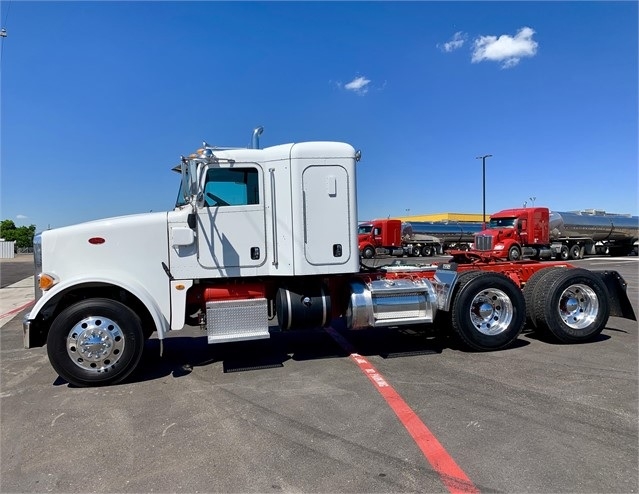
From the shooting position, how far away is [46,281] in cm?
525

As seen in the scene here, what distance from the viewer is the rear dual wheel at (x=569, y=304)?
6676 mm

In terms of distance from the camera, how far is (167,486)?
313 centimetres

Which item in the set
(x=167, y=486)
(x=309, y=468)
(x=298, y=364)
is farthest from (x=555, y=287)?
(x=167, y=486)

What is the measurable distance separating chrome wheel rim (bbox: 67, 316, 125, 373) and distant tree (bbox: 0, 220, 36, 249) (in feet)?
237

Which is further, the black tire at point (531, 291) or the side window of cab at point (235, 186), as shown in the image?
the black tire at point (531, 291)

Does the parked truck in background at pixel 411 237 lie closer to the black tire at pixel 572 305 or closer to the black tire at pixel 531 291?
the black tire at pixel 531 291

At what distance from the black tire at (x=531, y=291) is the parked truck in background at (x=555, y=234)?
11.1 meters

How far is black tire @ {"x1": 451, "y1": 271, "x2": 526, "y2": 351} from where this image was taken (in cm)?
630

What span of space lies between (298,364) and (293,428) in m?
1.96

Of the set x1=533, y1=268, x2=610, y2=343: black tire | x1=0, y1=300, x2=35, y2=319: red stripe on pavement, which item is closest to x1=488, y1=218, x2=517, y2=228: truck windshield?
x1=533, y1=268, x2=610, y2=343: black tire

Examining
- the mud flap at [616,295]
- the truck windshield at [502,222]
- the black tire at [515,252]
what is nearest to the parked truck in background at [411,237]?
the truck windshield at [502,222]

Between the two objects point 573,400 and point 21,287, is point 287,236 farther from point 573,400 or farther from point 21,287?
point 21,287

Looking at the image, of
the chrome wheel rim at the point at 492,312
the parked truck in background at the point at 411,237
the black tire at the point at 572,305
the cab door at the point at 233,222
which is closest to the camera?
the cab door at the point at 233,222

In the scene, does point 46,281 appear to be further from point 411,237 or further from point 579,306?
point 411,237
